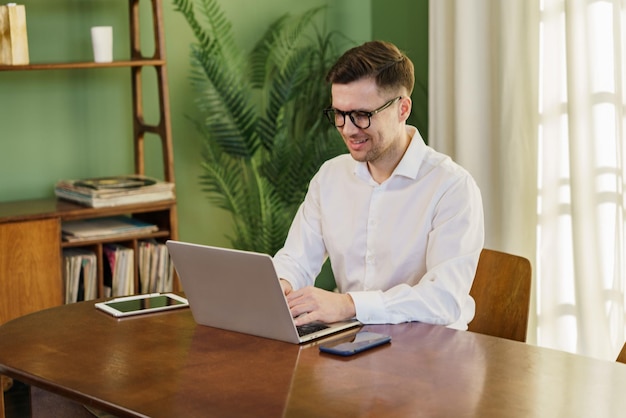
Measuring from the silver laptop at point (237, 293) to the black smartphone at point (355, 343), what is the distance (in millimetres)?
61

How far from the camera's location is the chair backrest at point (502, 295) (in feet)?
9.00

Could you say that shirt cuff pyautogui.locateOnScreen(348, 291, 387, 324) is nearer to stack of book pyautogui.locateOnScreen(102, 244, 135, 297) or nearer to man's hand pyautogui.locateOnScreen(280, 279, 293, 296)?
man's hand pyautogui.locateOnScreen(280, 279, 293, 296)

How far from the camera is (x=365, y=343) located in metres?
2.29

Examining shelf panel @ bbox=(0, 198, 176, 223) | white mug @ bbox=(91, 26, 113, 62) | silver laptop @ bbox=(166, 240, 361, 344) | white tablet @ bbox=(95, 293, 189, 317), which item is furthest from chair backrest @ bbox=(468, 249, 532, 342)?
white mug @ bbox=(91, 26, 113, 62)

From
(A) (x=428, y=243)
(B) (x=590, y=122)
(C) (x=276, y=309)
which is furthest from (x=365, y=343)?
(B) (x=590, y=122)

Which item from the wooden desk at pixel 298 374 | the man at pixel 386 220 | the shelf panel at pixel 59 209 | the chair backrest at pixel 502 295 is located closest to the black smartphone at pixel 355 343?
the wooden desk at pixel 298 374

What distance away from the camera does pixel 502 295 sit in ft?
9.17

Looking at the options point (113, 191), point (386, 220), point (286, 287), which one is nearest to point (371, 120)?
point (386, 220)

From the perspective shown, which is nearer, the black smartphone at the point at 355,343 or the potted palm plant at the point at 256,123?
the black smartphone at the point at 355,343

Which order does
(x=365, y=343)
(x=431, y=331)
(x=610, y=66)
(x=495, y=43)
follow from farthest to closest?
(x=495, y=43), (x=610, y=66), (x=431, y=331), (x=365, y=343)

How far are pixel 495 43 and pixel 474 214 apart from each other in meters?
1.56

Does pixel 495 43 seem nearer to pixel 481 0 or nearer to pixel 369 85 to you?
pixel 481 0

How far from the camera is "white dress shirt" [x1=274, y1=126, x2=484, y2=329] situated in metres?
2.56

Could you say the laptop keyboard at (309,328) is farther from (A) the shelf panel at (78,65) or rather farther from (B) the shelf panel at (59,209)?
(A) the shelf panel at (78,65)
